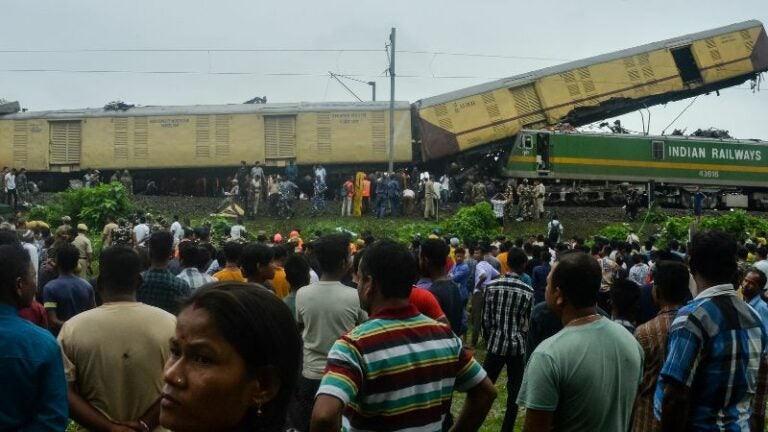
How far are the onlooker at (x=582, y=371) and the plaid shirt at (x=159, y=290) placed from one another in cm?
295

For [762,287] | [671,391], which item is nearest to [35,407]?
[671,391]

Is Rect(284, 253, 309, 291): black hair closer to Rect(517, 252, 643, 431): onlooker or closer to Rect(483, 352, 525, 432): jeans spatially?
Rect(483, 352, 525, 432): jeans

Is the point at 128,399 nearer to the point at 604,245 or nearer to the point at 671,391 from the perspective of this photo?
the point at 671,391

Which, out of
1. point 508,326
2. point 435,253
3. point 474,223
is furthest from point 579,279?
point 474,223

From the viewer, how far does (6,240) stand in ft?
19.5

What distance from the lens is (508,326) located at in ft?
24.5

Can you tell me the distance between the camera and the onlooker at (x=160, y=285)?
5930 millimetres

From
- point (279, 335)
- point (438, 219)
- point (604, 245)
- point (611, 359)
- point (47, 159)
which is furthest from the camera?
point (47, 159)

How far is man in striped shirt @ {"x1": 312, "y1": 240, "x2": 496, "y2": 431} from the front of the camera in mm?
3328

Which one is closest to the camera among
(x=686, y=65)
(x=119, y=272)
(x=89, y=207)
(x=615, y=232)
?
(x=119, y=272)

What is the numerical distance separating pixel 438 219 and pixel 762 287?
17696mm

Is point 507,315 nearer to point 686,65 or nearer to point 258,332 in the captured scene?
point 258,332

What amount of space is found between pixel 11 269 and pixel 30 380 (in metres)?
0.53

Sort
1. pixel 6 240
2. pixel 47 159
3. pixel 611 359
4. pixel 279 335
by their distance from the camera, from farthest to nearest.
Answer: pixel 47 159 < pixel 6 240 < pixel 611 359 < pixel 279 335
